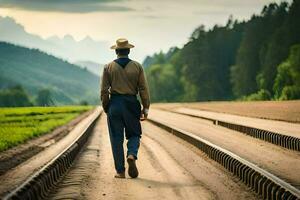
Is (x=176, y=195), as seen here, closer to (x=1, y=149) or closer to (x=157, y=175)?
(x=157, y=175)

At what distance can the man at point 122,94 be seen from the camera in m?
12.6

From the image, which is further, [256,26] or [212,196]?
[256,26]

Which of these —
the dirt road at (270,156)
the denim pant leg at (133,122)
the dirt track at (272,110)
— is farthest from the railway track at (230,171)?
the dirt track at (272,110)

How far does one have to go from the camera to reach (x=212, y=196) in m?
9.87

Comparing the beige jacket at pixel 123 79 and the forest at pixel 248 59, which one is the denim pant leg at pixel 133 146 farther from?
the forest at pixel 248 59

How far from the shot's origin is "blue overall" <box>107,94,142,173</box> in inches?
496

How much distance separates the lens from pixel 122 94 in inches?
497

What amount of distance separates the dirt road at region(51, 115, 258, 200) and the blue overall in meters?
0.57

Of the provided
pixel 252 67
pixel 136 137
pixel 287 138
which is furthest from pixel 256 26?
pixel 136 137

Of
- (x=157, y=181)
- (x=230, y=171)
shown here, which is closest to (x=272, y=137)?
(x=230, y=171)

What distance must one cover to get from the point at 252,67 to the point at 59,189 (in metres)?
122

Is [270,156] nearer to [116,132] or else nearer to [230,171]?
[230,171]

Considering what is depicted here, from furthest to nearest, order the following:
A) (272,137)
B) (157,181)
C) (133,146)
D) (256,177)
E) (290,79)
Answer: (290,79)
(272,137)
(133,146)
(157,181)
(256,177)

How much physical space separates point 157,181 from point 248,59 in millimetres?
120686
